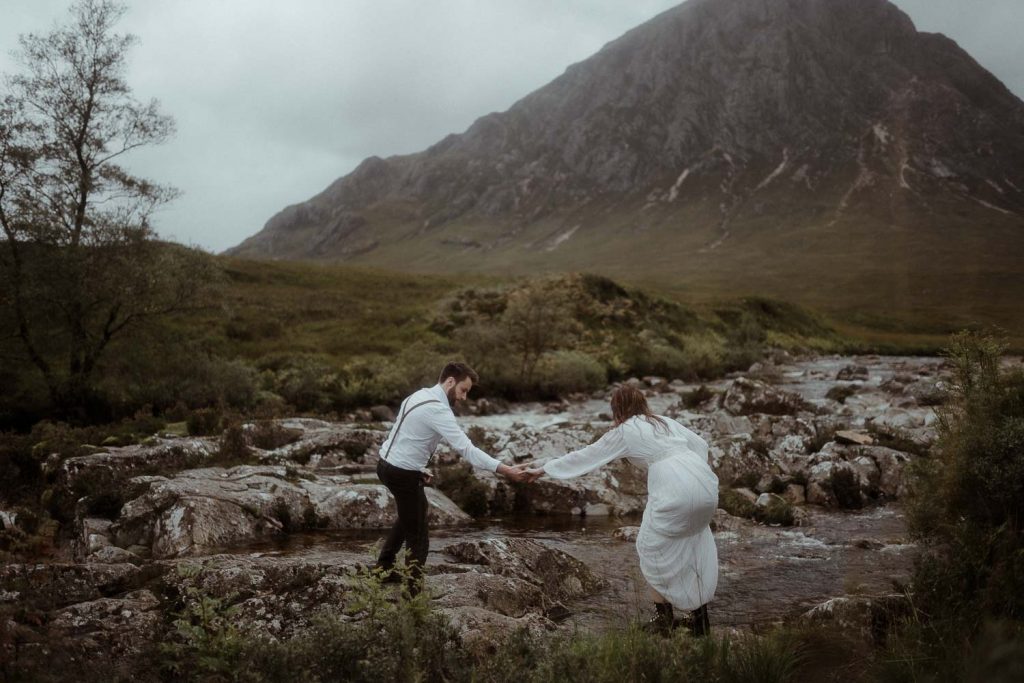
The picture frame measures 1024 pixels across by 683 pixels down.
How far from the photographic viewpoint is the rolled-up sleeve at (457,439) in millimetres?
8406

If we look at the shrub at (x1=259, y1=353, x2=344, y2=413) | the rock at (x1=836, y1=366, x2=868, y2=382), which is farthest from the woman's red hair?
the rock at (x1=836, y1=366, x2=868, y2=382)

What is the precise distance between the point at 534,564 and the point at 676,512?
12.6 feet

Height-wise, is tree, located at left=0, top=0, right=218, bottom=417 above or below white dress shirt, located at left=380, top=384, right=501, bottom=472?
above

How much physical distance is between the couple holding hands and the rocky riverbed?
35.4 inches

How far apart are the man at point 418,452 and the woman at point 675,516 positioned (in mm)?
2013

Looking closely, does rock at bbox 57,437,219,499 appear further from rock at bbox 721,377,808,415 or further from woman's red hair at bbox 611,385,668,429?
rock at bbox 721,377,808,415

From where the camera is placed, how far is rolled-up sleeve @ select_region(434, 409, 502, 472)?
8.41m

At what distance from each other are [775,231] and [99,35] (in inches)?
6804

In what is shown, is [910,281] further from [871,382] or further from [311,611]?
[311,611]

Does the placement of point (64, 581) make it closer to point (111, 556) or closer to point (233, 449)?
point (111, 556)

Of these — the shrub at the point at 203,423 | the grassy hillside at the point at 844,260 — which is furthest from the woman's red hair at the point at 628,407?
the grassy hillside at the point at 844,260

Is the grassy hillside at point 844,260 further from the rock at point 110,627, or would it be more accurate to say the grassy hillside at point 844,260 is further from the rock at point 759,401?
the rock at point 110,627

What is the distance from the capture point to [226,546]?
38.2ft

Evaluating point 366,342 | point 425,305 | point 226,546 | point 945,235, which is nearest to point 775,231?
point 945,235
